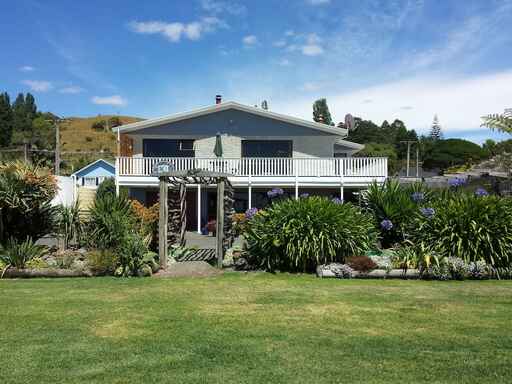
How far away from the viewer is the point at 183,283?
9883 mm

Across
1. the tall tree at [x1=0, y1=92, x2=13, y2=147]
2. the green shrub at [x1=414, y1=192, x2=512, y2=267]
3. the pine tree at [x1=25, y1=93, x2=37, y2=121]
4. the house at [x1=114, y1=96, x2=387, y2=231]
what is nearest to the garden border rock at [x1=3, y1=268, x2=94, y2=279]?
the green shrub at [x1=414, y1=192, x2=512, y2=267]

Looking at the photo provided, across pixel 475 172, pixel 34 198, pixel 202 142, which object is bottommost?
pixel 34 198

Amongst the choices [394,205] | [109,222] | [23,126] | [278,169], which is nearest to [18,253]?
[109,222]

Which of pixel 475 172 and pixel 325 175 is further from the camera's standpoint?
pixel 325 175

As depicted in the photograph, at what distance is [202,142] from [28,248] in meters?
13.9

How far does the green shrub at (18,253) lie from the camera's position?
35.5ft

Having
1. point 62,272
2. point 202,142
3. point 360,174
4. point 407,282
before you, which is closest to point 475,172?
point 360,174

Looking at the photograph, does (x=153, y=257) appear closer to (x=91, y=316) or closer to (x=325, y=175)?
(x=91, y=316)

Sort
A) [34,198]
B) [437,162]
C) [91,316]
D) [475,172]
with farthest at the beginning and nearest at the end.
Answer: [437,162]
[475,172]
[34,198]
[91,316]

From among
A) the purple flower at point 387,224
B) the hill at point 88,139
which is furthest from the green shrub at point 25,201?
the hill at point 88,139

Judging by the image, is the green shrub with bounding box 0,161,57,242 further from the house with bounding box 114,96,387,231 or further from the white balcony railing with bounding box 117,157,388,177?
the house with bounding box 114,96,387,231

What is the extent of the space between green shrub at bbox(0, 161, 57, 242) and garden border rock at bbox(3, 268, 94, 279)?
152cm

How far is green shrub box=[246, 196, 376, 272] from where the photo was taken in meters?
11.0

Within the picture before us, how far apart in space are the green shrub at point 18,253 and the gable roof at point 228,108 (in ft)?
41.3
